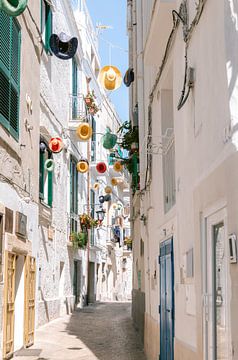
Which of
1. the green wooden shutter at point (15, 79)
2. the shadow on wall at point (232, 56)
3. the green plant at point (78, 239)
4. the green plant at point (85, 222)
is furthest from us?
the green plant at point (85, 222)

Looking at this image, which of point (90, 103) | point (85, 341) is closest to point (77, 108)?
point (90, 103)

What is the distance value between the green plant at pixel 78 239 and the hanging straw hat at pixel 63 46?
34.8 ft

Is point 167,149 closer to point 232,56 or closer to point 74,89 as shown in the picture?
point 232,56

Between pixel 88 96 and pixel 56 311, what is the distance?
1036 cm

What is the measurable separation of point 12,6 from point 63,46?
6.36m

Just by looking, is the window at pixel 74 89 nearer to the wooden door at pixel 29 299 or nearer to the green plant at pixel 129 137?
the green plant at pixel 129 137

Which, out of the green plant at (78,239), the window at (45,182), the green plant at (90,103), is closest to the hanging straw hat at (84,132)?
the window at (45,182)

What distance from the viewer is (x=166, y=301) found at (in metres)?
8.90

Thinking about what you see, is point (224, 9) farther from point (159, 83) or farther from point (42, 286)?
point (42, 286)

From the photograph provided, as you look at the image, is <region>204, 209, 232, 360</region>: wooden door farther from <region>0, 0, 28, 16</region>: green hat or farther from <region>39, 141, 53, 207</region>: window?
<region>39, 141, 53, 207</region>: window

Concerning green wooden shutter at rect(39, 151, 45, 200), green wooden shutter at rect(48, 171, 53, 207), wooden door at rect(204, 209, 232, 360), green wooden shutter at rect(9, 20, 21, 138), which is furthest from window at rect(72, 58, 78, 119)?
wooden door at rect(204, 209, 232, 360)

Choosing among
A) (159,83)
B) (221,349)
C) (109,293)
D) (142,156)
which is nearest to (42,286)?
(142,156)

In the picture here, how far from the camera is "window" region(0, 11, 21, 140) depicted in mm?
10031

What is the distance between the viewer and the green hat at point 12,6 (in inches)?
312
